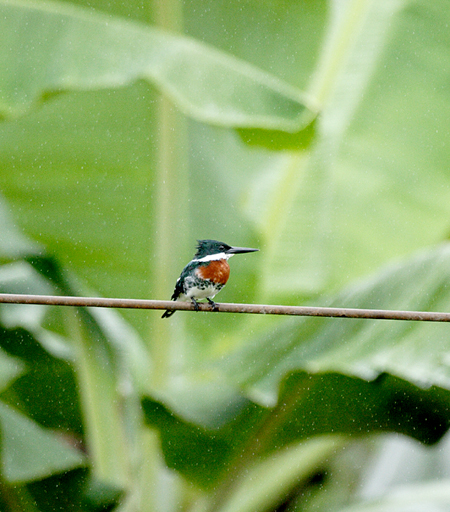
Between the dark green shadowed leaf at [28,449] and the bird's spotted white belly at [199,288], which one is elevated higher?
the bird's spotted white belly at [199,288]

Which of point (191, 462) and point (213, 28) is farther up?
point (213, 28)

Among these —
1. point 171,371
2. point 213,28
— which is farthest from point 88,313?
point 213,28

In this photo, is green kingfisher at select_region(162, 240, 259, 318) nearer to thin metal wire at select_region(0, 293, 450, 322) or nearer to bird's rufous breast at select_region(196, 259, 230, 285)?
bird's rufous breast at select_region(196, 259, 230, 285)

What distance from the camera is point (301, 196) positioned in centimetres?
182

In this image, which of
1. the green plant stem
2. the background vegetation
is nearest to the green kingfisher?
the background vegetation

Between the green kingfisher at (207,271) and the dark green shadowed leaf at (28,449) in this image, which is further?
the dark green shadowed leaf at (28,449)

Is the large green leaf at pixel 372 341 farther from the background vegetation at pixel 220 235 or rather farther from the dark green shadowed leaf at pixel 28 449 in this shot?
the dark green shadowed leaf at pixel 28 449

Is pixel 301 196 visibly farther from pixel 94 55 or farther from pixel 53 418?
pixel 53 418

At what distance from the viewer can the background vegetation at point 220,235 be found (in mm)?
1309

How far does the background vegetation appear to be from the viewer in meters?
1.31

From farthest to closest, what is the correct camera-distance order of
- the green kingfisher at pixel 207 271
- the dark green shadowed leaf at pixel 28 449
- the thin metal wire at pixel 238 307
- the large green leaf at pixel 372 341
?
1. the dark green shadowed leaf at pixel 28 449
2. the large green leaf at pixel 372 341
3. the green kingfisher at pixel 207 271
4. the thin metal wire at pixel 238 307

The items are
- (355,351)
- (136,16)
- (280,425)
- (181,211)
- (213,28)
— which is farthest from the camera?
(213,28)

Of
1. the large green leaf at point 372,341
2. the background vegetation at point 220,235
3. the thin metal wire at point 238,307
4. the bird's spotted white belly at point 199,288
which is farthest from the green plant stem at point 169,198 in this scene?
the thin metal wire at point 238,307

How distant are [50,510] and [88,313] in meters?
0.43
